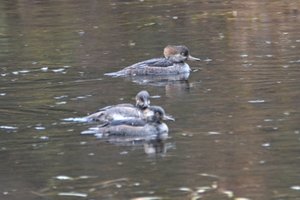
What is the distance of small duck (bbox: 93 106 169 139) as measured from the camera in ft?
54.1

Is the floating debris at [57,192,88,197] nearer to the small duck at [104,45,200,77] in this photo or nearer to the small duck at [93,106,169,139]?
the small duck at [93,106,169,139]

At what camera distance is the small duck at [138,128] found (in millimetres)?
16484

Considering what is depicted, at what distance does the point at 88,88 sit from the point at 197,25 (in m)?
9.60

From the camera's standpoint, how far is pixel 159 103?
1923 centimetres

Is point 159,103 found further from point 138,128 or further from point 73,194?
point 73,194

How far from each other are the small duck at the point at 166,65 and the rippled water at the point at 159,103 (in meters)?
0.33

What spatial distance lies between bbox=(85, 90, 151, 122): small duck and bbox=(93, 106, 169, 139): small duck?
346 mm

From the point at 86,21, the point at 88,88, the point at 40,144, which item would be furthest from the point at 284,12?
the point at 40,144

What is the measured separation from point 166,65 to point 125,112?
20.6 ft

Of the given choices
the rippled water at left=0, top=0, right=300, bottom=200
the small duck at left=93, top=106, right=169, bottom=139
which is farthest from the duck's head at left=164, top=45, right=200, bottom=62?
the small duck at left=93, top=106, right=169, bottom=139

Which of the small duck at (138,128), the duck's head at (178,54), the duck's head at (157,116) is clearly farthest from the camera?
the duck's head at (178,54)

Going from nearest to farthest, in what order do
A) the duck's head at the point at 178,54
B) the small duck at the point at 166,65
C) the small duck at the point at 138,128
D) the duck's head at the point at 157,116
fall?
1. the small duck at the point at 138,128
2. the duck's head at the point at 157,116
3. the small duck at the point at 166,65
4. the duck's head at the point at 178,54

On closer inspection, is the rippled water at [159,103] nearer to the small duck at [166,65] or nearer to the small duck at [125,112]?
the small duck at [166,65]

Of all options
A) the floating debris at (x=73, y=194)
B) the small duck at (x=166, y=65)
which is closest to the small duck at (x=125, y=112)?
the floating debris at (x=73, y=194)
